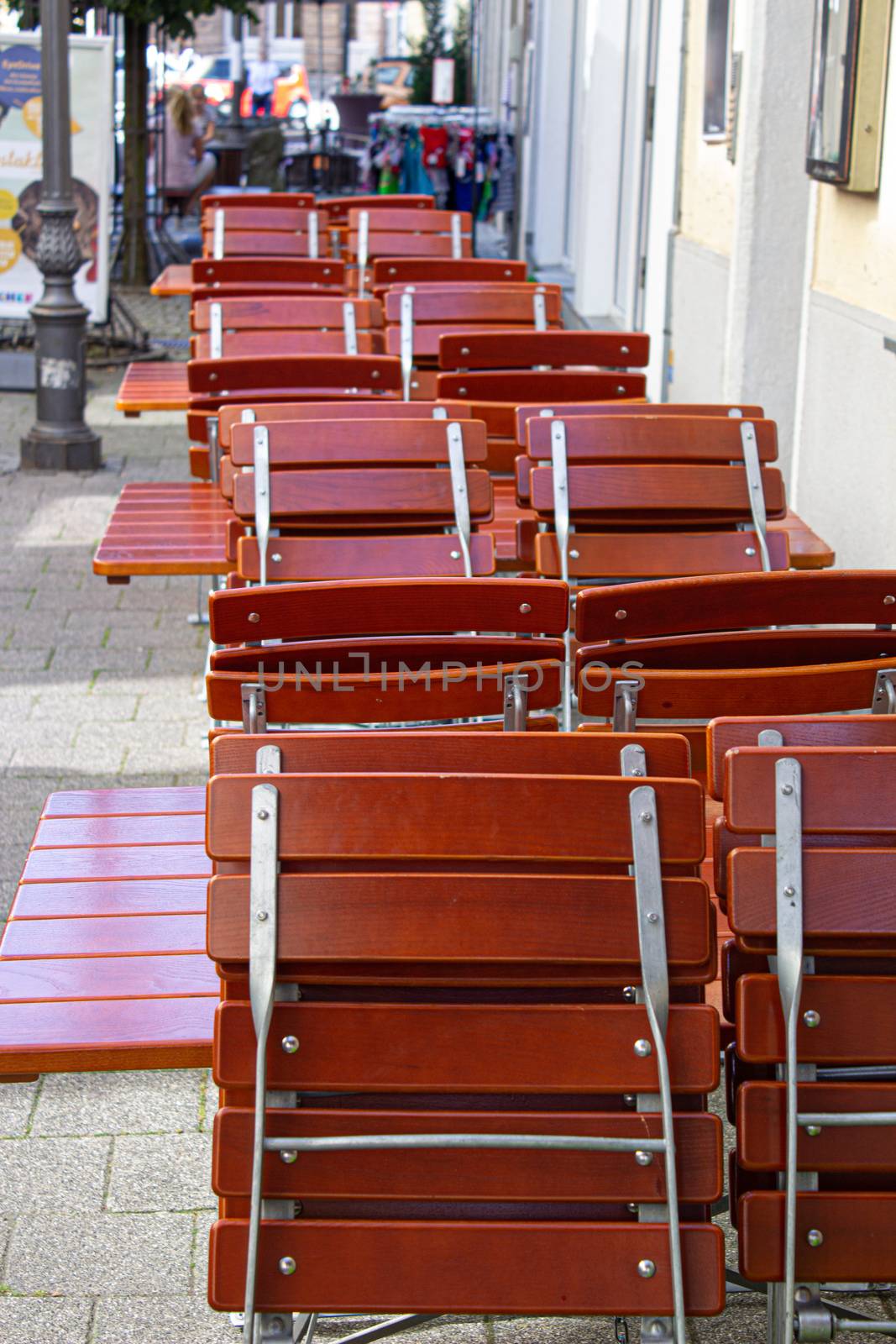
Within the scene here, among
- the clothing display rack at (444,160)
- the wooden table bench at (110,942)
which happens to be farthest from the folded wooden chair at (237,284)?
the clothing display rack at (444,160)

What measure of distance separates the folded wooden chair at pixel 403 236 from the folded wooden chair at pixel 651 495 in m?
4.69

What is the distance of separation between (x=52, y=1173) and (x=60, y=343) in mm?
6439

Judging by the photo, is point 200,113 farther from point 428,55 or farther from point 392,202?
point 392,202

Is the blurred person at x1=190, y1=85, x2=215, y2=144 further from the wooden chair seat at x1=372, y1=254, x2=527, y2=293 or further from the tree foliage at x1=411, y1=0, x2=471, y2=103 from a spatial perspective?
the wooden chair seat at x1=372, y1=254, x2=527, y2=293

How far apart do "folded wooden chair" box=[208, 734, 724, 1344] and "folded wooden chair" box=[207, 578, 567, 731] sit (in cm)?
73

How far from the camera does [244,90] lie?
3488 centimetres

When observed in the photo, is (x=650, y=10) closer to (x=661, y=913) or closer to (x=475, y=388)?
(x=475, y=388)

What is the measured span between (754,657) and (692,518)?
124 cm

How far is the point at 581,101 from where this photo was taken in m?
13.5

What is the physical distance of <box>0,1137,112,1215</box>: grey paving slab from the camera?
2906 millimetres

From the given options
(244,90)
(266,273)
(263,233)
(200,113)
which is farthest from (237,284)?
(244,90)

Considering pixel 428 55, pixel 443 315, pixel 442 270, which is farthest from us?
pixel 428 55

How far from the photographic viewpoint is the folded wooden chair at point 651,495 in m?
4.00

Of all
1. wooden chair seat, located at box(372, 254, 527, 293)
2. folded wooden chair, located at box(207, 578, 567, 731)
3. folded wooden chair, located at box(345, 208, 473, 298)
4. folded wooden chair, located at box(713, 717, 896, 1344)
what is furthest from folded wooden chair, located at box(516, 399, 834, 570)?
folded wooden chair, located at box(345, 208, 473, 298)
